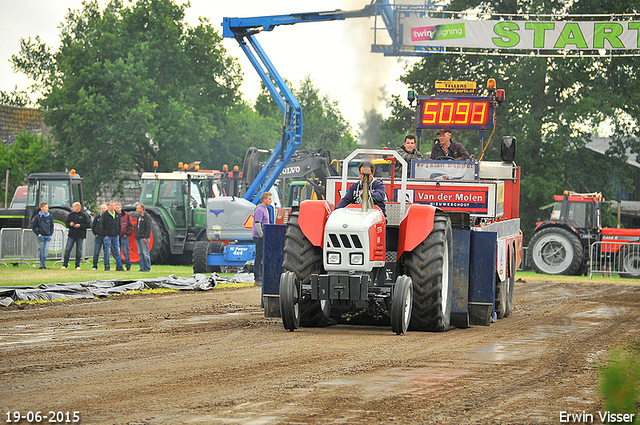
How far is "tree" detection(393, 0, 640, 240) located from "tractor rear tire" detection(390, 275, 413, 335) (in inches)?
1006

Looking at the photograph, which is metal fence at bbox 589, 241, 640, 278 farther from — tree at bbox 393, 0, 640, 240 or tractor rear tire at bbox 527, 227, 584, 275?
tree at bbox 393, 0, 640, 240

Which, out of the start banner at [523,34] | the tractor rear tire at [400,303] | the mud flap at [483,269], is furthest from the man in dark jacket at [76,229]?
the tractor rear tire at [400,303]

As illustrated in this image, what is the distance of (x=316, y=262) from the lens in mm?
9641

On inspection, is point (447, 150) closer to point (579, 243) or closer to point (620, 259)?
point (579, 243)

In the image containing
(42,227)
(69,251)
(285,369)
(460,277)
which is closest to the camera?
(285,369)

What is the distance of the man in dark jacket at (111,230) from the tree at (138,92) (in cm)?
2098

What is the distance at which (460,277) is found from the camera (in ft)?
34.9

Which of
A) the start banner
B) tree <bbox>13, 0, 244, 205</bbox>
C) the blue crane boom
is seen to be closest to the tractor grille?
the blue crane boom

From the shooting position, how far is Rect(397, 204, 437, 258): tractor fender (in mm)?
9609

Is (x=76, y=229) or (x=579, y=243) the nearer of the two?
(x=76, y=229)

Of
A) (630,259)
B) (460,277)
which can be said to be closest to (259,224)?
(460,277)

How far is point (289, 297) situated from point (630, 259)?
20.7 metres

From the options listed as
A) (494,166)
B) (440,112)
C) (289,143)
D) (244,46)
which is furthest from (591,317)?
(244,46)

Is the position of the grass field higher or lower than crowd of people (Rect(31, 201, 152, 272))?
lower
